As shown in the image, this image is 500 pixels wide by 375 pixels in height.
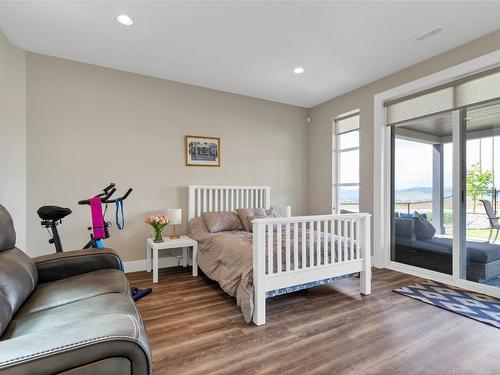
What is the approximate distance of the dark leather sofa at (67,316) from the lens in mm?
802

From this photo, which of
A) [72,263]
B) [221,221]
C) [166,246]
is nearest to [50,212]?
[72,263]

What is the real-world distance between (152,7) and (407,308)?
3.61 m

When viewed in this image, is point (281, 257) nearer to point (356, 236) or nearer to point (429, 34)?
point (356, 236)

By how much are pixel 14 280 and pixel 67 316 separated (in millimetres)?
499

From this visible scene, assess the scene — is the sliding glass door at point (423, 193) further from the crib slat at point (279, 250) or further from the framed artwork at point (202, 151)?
the framed artwork at point (202, 151)

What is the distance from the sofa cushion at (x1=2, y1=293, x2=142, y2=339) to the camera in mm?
1244

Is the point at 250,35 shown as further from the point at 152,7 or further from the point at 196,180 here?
the point at 196,180

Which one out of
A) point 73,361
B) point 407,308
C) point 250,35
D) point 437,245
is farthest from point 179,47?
point 437,245

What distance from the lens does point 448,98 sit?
3182 millimetres

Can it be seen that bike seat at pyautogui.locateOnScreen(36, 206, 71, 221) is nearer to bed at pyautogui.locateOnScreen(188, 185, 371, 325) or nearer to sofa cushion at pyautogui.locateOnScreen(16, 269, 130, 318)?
sofa cushion at pyautogui.locateOnScreen(16, 269, 130, 318)

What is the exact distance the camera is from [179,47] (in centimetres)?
301

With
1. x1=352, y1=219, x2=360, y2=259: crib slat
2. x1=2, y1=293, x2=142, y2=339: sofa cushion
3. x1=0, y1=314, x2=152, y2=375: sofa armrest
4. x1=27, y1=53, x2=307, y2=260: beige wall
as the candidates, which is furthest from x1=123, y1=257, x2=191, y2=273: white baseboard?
x1=0, y1=314, x2=152, y2=375: sofa armrest

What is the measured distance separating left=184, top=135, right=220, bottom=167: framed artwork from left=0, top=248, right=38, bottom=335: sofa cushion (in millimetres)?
2484

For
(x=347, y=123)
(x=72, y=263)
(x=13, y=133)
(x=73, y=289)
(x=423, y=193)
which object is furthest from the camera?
(x=347, y=123)
